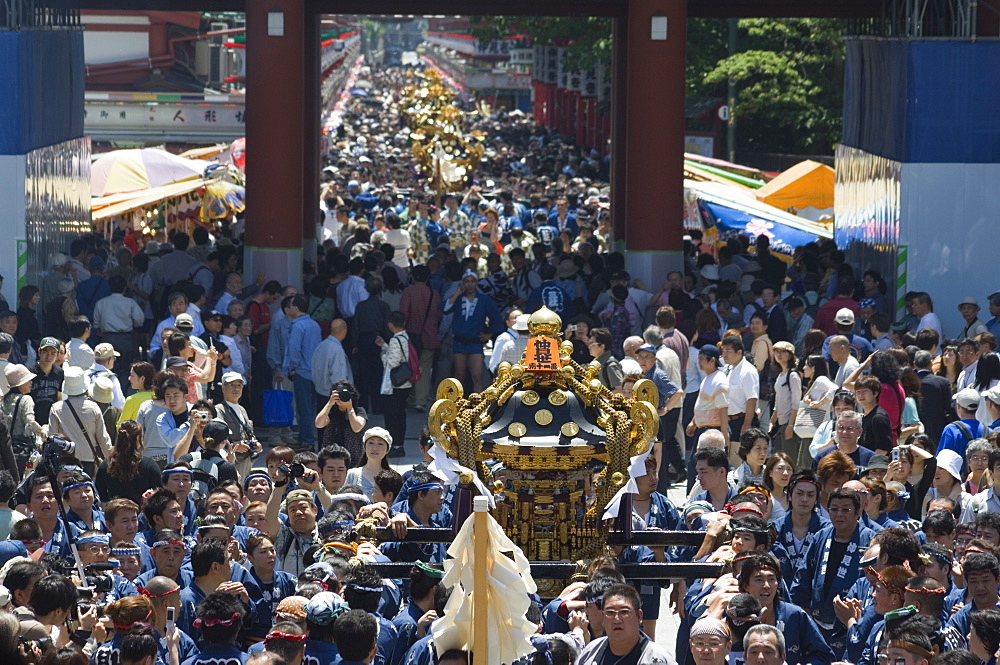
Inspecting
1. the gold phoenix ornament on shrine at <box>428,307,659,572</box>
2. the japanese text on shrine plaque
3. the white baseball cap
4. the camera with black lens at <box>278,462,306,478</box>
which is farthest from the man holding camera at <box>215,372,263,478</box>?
the white baseball cap

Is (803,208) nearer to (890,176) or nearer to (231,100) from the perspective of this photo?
(890,176)

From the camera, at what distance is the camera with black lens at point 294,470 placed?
32.7 ft

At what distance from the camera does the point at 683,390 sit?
1483cm

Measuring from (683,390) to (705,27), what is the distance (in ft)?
92.1

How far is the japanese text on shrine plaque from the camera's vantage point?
9.43m

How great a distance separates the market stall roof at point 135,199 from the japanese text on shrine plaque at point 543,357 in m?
14.8

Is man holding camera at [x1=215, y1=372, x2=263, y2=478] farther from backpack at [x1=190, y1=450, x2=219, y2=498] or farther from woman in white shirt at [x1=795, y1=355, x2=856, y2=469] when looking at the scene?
woman in white shirt at [x1=795, y1=355, x2=856, y2=469]

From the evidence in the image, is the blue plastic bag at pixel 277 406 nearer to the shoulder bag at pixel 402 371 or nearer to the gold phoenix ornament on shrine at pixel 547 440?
the shoulder bag at pixel 402 371

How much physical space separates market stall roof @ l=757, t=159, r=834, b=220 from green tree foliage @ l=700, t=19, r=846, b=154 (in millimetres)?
5989

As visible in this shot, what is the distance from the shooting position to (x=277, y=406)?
15609 mm

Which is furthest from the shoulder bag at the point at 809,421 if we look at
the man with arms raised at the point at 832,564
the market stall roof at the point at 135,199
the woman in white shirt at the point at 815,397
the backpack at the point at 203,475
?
the market stall roof at the point at 135,199

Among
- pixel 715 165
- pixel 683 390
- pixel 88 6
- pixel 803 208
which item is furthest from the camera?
pixel 715 165

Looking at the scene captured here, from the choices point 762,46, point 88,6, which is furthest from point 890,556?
point 762,46

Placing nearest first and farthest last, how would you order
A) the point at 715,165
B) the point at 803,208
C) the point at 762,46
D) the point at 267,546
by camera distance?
the point at 267,546 → the point at 803,208 → the point at 715,165 → the point at 762,46
